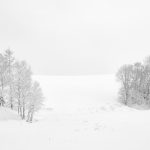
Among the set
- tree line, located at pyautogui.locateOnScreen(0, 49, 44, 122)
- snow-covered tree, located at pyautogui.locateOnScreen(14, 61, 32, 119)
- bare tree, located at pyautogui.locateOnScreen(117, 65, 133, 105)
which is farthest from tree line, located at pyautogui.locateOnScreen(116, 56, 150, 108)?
snow-covered tree, located at pyautogui.locateOnScreen(14, 61, 32, 119)

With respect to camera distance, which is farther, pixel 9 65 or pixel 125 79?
pixel 125 79

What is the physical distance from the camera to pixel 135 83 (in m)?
48.3

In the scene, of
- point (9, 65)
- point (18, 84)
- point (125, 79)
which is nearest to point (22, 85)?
point (18, 84)

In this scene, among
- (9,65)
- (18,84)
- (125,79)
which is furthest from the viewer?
(125,79)

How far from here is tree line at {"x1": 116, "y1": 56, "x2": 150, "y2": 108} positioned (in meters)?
46.1

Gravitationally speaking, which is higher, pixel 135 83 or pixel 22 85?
pixel 22 85

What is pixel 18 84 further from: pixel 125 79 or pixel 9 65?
pixel 125 79

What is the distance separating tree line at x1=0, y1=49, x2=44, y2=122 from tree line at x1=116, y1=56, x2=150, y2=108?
29376 mm

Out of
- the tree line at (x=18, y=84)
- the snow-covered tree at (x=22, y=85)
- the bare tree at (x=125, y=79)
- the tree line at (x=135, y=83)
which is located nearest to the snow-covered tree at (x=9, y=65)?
the tree line at (x=18, y=84)

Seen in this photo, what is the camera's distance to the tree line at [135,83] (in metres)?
46.1

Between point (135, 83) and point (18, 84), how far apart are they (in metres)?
35.6

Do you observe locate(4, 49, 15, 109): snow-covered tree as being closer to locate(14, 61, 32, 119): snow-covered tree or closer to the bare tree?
locate(14, 61, 32, 119): snow-covered tree

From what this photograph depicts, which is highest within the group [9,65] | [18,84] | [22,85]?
[9,65]

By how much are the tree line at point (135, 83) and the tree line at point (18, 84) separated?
29376 millimetres
